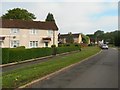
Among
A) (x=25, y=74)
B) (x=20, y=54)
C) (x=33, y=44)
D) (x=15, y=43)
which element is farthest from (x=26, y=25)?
(x=25, y=74)

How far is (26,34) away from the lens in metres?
74.3

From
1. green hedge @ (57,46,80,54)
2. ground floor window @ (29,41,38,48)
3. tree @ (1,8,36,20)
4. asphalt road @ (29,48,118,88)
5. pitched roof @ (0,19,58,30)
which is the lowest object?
asphalt road @ (29,48,118,88)

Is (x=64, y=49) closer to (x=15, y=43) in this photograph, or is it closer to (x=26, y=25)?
(x=15, y=43)

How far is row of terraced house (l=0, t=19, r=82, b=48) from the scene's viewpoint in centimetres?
7025

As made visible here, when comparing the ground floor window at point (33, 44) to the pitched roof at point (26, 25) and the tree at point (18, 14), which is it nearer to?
the pitched roof at point (26, 25)

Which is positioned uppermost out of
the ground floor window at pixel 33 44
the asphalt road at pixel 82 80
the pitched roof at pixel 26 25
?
the pitched roof at pixel 26 25

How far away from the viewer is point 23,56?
36688mm

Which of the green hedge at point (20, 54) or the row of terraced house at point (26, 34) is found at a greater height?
the row of terraced house at point (26, 34)

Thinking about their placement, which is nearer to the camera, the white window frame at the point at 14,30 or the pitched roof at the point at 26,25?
the white window frame at the point at 14,30

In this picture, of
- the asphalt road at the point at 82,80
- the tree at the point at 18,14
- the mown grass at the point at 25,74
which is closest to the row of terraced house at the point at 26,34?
the tree at the point at 18,14

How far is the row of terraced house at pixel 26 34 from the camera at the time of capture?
70250 millimetres

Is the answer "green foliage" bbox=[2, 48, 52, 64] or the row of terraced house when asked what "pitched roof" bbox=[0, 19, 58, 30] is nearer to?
the row of terraced house

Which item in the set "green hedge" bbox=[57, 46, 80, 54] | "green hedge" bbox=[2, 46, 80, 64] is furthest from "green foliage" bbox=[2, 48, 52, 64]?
"green hedge" bbox=[57, 46, 80, 54]

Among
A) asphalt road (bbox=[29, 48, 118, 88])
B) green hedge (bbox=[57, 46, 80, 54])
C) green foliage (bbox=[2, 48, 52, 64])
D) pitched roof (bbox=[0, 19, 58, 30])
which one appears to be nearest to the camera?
asphalt road (bbox=[29, 48, 118, 88])
